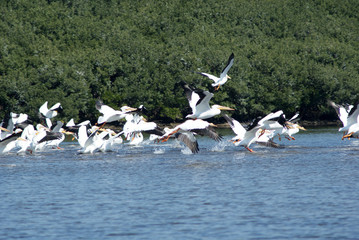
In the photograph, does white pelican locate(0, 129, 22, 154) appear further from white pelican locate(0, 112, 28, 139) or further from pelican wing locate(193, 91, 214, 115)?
pelican wing locate(193, 91, 214, 115)

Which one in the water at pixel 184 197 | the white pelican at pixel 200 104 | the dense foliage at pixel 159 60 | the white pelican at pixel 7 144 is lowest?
the water at pixel 184 197

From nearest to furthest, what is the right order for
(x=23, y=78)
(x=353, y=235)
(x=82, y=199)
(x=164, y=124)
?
1. (x=353, y=235)
2. (x=82, y=199)
3. (x=23, y=78)
4. (x=164, y=124)

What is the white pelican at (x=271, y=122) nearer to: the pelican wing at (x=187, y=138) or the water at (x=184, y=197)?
the water at (x=184, y=197)

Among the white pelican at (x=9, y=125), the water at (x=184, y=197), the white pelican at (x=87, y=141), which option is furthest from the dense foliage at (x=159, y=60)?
the water at (x=184, y=197)

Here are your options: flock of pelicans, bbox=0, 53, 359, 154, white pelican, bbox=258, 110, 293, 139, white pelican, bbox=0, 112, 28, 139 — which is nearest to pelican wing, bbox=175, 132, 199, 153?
flock of pelicans, bbox=0, 53, 359, 154

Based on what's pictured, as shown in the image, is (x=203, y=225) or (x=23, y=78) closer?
(x=203, y=225)

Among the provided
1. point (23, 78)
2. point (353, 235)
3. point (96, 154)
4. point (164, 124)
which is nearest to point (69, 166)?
point (96, 154)

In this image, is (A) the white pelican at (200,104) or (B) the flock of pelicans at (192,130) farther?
(B) the flock of pelicans at (192,130)

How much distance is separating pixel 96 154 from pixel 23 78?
70.9 feet

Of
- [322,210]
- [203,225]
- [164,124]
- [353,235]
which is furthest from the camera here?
[164,124]

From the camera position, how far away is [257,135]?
64.5 feet

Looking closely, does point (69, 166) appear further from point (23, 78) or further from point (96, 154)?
point (23, 78)

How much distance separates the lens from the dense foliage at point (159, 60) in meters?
42.6

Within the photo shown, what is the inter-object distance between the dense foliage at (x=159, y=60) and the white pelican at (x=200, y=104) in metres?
21.2
